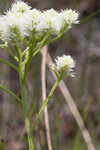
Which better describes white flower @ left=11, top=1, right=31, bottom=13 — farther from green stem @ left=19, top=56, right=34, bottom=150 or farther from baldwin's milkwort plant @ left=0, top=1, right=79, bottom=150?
green stem @ left=19, top=56, right=34, bottom=150

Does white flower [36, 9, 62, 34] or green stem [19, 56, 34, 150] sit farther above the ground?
white flower [36, 9, 62, 34]

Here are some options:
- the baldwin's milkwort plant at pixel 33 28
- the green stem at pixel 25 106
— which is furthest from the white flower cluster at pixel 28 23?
the green stem at pixel 25 106

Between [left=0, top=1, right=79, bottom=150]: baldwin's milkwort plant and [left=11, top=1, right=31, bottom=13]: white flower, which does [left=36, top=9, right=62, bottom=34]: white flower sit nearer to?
[left=0, top=1, right=79, bottom=150]: baldwin's milkwort plant

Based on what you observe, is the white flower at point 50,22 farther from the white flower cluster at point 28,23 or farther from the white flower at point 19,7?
the white flower at point 19,7

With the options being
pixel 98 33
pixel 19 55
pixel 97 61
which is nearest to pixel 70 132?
pixel 97 61

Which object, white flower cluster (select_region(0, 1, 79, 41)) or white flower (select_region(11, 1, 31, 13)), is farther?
white flower (select_region(11, 1, 31, 13))

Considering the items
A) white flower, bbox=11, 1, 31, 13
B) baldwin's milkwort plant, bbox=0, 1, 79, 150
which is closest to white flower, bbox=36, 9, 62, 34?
baldwin's milkwort plant, bbox=0, 1, 79, 150

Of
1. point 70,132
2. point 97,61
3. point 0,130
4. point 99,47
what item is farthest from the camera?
point 97,61

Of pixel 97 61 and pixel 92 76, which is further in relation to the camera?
pixel 97 61

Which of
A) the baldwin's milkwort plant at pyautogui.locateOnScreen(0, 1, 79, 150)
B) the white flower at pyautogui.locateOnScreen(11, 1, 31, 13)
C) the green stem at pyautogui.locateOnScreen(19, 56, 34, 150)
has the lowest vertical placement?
the green stem at pyautogui.locateOnScreen(19, 56, 34, 150)

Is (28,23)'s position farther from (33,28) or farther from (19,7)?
(19,7)

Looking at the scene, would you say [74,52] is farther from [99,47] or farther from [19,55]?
[19,55]
